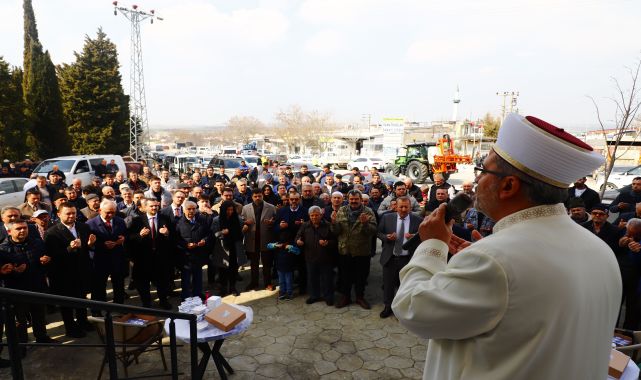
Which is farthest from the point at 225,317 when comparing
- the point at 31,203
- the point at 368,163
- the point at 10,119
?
the point at 368,163

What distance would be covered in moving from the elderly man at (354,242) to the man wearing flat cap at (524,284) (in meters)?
4.50

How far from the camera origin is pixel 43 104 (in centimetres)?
2272

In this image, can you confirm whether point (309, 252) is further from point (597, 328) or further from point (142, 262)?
point (597, 328)

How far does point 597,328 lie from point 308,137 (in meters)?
59.5

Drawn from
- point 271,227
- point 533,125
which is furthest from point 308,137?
point 533,125

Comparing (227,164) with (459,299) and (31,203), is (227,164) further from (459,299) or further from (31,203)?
(459,299)

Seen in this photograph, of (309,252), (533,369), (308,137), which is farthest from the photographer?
(308,137)

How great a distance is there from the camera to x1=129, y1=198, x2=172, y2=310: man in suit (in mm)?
5555

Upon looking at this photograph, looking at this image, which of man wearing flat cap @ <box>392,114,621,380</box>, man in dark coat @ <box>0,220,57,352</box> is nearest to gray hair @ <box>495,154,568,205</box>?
man wearing flat cap @ <box>392,114,621,380</box>

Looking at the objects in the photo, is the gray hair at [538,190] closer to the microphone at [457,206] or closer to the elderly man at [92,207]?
the microphone at [457,206]

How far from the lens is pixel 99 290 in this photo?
17.2ft

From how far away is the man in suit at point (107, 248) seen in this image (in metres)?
5.22

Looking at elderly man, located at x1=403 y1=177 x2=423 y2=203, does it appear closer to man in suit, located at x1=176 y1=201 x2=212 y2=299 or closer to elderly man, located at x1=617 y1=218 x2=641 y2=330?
elderly man, located at x1=617 y1=218 x2=641 y2=330

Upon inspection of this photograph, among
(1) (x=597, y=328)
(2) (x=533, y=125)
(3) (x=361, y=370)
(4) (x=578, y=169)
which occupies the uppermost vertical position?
(2) (x=533, y=125)
